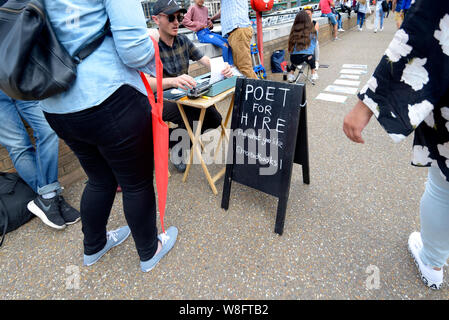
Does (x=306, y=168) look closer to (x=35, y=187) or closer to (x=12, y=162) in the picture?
(x=35, y=187)

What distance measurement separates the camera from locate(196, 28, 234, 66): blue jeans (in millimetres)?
5074

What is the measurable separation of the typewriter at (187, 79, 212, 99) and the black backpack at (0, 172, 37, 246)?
177 centimetres

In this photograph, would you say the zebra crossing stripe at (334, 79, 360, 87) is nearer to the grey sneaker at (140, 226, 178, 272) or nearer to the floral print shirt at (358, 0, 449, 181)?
the floral print shirt at (358, 0, 449, 181)

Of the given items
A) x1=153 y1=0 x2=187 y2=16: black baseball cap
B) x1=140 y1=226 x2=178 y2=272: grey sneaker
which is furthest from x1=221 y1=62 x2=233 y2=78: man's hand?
x1=140 y1=226 x2=178 y2=272: grey sneaker

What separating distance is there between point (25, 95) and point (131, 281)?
1361 millimetres

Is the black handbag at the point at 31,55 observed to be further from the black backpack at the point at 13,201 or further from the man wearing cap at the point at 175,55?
the black backpack at the point at 13,201

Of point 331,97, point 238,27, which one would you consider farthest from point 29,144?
point 331,97

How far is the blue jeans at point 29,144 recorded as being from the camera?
86.7 inches

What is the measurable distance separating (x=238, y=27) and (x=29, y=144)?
3716 millimetres

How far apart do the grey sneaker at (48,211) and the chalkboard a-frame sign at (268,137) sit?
1.48 m

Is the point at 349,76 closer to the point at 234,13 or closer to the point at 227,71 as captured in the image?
the point at 234,13

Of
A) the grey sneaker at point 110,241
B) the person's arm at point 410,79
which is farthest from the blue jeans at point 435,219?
the grey sneaker at point 110,241
